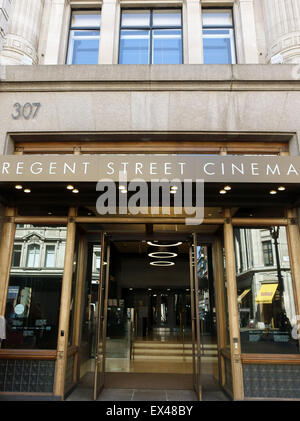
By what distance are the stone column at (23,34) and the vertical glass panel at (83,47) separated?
930mm

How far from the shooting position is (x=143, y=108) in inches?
286

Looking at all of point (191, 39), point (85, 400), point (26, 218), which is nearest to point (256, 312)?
point (85, 400)

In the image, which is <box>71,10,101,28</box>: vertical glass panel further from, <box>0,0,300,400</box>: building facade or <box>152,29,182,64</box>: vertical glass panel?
<box>152,29,182,64</box>: vertical glass panel

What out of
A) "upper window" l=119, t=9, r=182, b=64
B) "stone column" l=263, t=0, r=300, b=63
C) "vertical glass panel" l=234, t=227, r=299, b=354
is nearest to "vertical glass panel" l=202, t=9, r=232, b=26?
"upper window" l=119, t=9, r=182, b=64

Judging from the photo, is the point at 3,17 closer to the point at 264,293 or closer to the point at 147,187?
the point at 147,187

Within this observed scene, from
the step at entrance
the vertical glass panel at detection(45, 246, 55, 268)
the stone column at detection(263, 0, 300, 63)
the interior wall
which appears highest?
the stone column at detection(263, 0, 300, 63)

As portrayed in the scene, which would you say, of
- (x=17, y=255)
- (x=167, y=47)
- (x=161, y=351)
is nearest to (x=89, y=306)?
(x=17, y=255)

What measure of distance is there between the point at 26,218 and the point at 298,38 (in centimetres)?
777

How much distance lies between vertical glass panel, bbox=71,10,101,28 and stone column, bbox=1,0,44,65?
1.02m

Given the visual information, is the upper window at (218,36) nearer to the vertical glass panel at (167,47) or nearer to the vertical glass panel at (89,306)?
the vertical glass panel at (167,47)

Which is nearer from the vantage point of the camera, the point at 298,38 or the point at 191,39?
the point at 298,38

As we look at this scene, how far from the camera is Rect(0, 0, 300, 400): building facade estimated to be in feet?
19.6

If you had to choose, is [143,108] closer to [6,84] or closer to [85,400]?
[6,84]

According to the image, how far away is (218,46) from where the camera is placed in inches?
342
